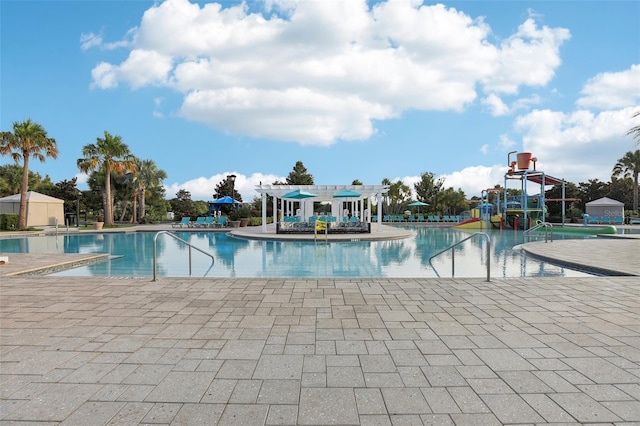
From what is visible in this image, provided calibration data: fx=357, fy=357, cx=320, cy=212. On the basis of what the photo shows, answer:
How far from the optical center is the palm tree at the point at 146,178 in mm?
31145

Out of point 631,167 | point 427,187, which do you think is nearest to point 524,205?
point 427,187

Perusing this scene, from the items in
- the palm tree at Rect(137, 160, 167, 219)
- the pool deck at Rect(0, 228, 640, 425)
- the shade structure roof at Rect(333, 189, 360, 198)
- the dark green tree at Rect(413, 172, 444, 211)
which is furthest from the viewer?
the dark green tree at Rect(413, 172, 444, 211)

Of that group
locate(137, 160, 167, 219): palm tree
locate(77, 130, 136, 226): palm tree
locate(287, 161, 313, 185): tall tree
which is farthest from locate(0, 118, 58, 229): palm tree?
locate(287, 161, 313, 185): tall tree

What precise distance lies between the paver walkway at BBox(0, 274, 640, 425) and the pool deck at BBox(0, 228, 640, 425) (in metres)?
0.01

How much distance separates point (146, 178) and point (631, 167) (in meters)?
47.0

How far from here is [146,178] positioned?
105 ft

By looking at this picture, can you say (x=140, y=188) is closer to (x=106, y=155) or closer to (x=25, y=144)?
(x=106, y=155)

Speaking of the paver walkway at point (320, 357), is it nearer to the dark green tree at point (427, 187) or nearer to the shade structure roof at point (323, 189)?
the shade structure roof at point (323, 189)

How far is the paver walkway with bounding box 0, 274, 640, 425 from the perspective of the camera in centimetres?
211

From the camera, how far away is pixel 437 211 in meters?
37.1

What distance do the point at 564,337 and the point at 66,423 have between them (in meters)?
3.89

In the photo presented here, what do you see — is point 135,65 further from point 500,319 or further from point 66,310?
point 500,319

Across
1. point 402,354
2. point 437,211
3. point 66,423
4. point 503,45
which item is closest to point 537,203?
point 437,211

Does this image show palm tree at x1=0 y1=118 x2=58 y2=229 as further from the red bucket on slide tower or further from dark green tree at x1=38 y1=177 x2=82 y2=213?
the red bucket on slide tower
